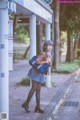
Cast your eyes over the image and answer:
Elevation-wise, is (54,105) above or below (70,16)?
below

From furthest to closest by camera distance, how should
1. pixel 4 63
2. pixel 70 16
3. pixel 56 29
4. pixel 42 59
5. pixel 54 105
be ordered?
pixel 70 16
pixel 56 29
pixel 54 105
pixel 42 59
pixel 4 63

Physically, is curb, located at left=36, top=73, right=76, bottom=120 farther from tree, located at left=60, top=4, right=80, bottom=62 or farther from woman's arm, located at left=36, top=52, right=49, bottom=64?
tree, located at left=60, top=4, right=80, bottom=62

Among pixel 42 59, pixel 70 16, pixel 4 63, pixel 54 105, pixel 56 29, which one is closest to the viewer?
pixel 4 63

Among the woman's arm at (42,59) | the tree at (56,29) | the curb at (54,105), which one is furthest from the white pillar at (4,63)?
the tree at (56,29)

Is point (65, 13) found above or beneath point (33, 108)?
above

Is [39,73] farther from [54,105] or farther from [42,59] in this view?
[54,105]

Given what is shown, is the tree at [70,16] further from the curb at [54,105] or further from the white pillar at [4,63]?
the white pillar at [4,63]

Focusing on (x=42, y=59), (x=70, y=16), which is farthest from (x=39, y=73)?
(x=70, y=16)

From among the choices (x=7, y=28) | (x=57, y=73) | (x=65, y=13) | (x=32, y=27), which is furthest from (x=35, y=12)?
(x=65, y=13)

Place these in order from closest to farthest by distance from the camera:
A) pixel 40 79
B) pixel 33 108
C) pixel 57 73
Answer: pixel 40 79 → pixel 33 108 → pixel 57 73

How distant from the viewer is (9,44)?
8617 mm

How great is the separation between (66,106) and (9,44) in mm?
3996

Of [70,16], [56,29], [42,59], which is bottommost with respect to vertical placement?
[42,59]

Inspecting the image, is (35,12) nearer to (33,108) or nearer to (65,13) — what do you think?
(33,108)
